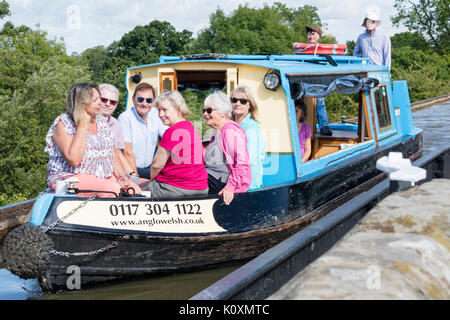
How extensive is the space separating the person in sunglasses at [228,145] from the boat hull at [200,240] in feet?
0.47

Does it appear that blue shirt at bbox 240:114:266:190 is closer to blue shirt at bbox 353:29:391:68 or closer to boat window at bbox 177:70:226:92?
boat window at bbox 177:70:226:92

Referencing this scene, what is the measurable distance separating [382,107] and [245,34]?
40.5 m

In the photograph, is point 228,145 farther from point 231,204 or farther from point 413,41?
point 413,41

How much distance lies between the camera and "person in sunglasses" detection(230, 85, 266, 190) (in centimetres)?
527

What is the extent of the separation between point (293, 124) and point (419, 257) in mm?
2996

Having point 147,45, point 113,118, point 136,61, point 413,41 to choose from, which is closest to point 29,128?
point 113,118

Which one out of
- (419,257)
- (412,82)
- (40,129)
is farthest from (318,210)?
(412,82)

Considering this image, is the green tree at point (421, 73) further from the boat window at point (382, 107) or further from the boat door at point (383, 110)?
the boat window at point (382, 107)

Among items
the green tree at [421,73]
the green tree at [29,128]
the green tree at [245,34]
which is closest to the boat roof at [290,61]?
the green tree at [29,128]

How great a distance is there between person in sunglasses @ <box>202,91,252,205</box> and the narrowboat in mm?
144

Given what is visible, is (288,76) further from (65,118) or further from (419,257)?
(419,257)

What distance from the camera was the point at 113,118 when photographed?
227 inches

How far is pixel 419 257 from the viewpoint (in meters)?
2.82

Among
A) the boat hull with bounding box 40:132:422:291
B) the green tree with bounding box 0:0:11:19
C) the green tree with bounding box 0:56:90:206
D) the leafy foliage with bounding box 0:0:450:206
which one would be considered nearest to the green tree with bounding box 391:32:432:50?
the leafy foliage with bounding box 0:0:450:206
